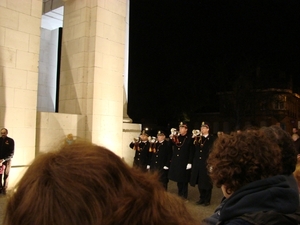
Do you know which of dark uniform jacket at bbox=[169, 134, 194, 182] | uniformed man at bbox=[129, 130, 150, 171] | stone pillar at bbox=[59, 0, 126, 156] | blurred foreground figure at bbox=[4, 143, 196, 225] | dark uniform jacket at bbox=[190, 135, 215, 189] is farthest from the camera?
stone pillar at bbox=[59, 0, 126, 156]

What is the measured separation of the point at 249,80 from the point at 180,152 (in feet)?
91.1

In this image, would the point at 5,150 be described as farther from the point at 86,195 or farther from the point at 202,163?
the point at 86,195

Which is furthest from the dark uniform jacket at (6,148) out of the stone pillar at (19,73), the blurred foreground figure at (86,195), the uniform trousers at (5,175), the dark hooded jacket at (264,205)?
the blurred foreground figure at (86,195)

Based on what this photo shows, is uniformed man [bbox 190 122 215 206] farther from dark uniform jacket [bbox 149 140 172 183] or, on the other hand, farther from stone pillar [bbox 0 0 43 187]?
stone pillar [bbox 0 0 43 187]

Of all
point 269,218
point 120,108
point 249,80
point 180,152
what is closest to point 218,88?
point 249,80

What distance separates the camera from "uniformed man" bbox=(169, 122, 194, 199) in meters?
8.27

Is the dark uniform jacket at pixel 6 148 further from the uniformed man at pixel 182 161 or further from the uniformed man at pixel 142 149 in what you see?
the uniformed man at pixel 182 161

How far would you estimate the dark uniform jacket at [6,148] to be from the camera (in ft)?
27.0

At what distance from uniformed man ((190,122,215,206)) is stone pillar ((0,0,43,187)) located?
4.57 metres

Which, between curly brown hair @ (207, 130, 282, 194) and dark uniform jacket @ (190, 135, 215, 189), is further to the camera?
dark uniform jacket @ (190, 135, 215, 189)

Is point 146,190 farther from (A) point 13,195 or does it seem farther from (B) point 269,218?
(B) point 269,218

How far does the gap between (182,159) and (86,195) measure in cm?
766

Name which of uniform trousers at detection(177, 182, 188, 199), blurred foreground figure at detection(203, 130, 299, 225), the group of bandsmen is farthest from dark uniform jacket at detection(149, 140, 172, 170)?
blurred foreground figure at detection(203, 130, 299, 225)

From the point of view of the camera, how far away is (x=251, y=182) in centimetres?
170
